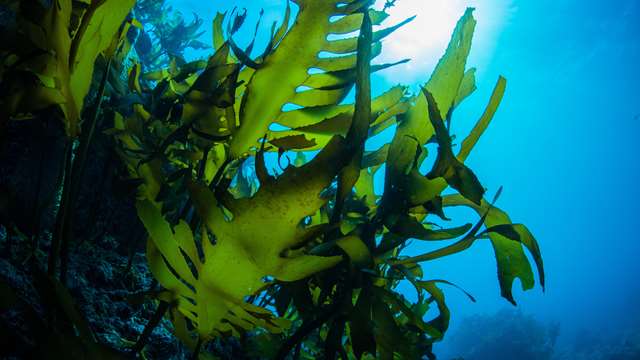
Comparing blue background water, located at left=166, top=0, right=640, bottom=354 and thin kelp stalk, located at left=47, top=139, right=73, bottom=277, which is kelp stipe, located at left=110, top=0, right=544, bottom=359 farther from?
blue background water, located at left=166, top=0, right=640, bottom=354

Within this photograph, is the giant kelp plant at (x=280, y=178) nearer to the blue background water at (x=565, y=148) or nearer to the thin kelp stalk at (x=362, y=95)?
the thin kelp stalk at (x=362, y=95)

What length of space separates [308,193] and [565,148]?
59.3m

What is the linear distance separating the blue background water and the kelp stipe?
19.2m

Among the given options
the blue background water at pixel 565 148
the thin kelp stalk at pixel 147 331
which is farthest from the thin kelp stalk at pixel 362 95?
the blue background water at pixel 565 148

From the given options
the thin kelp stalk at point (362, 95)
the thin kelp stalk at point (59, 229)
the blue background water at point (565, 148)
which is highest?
the blue background water at point (565, 148)

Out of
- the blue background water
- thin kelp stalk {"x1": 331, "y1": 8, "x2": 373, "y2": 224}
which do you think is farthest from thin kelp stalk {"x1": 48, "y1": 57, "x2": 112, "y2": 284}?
the blue background water

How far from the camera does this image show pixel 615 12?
70.4 ft

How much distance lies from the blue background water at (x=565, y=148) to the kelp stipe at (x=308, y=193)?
1922 centimetres

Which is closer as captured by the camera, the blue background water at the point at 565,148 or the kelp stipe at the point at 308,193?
the kelp stipe at the point at 308,193

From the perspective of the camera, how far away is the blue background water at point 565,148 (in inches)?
925

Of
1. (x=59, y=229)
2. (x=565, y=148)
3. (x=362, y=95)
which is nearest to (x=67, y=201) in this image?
(x=59, y=229)

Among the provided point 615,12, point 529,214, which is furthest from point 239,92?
point 529,214

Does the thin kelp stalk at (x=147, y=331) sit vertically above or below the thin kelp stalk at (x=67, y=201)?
below

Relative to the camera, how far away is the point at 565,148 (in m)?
48.9
